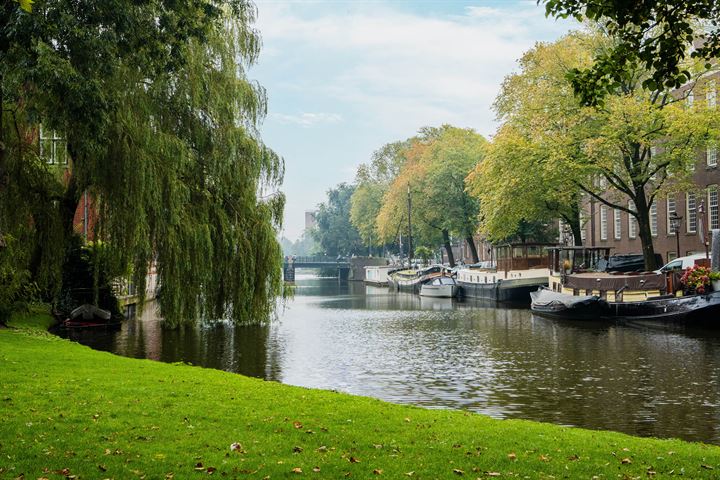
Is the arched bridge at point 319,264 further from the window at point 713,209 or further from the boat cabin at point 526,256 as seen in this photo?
the window at point 713,209

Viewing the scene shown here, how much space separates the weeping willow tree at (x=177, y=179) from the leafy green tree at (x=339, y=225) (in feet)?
309

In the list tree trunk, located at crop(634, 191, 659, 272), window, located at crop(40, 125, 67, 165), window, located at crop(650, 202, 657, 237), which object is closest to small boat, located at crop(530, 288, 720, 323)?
tree trunk, located at crop(634, 191, 659, 272)

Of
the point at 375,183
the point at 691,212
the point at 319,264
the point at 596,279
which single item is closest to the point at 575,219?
the point at 691,212

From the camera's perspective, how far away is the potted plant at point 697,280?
102 feet

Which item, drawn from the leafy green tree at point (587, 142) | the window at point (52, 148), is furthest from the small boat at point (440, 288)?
the window at point (52, 148)

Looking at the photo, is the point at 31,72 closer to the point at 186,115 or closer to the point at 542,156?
the point at 186,115

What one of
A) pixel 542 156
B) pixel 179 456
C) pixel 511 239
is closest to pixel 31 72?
pixel 179 456

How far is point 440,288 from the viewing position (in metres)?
60.7

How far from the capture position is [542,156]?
136 ft

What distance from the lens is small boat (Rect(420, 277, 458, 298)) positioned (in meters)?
60.2

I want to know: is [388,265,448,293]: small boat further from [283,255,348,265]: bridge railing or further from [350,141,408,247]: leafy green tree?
[283,255,348,265]: bridge railing

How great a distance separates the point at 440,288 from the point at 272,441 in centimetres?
5270

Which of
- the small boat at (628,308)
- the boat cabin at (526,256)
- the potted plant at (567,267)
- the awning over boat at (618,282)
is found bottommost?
the small boat at (628,308)

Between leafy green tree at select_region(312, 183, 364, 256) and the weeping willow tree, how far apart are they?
94.3 metres
